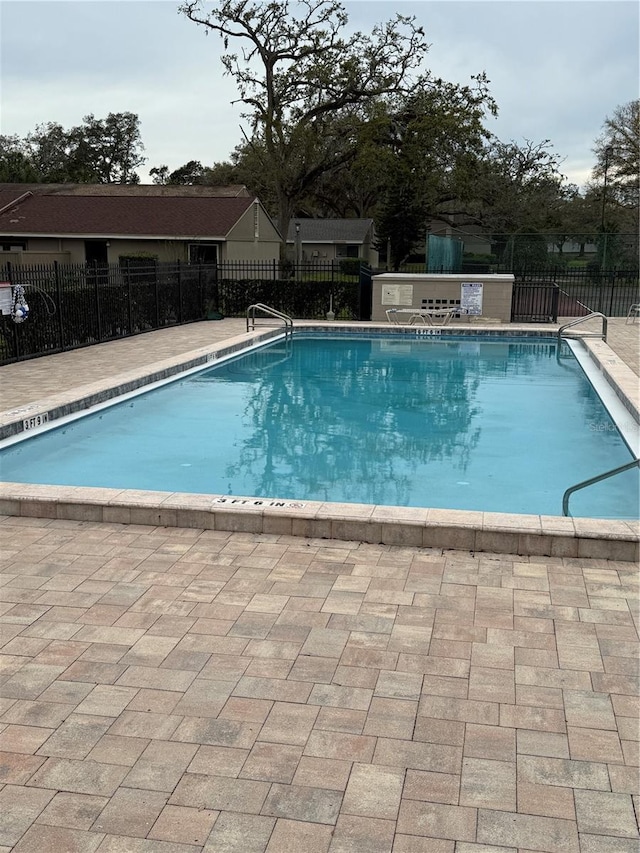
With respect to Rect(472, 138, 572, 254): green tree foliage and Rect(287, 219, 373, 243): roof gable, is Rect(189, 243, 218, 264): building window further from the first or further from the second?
Rect(472, 138, 572, 254): green tree foliage

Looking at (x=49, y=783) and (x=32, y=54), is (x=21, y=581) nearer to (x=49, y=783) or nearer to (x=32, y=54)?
(x=49, y=783)

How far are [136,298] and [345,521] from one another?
42.2ft

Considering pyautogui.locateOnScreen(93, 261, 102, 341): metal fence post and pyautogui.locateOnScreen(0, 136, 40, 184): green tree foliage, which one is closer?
pyautogui.locateOnScreen(93, 261, 102, 341): metal fence post

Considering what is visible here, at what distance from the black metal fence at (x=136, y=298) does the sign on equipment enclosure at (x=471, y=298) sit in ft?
8.19

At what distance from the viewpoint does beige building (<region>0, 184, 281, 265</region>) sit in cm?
2794

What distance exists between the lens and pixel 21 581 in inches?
175

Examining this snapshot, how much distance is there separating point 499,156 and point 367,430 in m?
44.8

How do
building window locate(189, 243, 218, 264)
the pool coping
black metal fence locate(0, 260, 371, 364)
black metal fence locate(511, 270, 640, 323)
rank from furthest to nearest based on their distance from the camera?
building window locate(189, 243, 218, 264)
black metal fence locate(511, 270, 640, 323)
black metal fence locate(0, 260, 371, 364)
the pool coping

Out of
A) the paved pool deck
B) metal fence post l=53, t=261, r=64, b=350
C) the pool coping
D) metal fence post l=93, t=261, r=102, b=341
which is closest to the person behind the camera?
the paved pool deck

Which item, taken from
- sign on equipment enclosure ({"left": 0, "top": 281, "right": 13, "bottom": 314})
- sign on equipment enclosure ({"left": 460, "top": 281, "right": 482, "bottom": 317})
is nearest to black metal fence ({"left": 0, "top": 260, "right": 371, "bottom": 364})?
sign on equipment enclosure ({"left": 0, "top": 281, "right": 13, "bottom": 314})

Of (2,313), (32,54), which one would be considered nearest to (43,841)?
(32,54)

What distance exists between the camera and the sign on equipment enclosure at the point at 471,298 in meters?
20.4

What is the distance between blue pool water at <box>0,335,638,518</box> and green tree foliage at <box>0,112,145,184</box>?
192 feet

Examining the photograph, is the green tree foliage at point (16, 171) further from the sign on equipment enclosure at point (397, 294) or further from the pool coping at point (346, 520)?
the pool coping at point (346, 520)
